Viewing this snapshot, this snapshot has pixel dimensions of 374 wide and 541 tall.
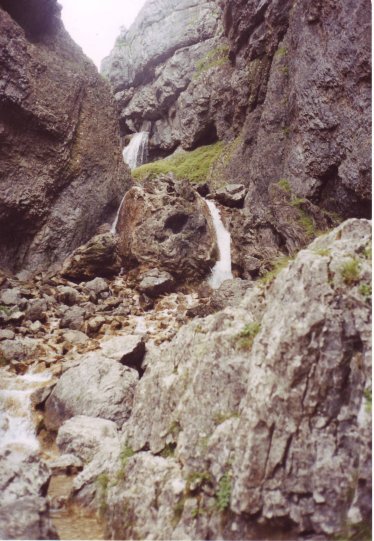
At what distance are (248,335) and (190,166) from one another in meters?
37.6

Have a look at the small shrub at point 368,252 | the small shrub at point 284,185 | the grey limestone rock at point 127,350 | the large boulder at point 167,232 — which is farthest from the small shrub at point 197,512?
the small shrub at point 284,185

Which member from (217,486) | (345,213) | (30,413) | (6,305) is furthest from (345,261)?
(345,213)

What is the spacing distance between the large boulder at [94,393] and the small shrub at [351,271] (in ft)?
27.1

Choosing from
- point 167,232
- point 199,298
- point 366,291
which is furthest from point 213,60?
point 366,291

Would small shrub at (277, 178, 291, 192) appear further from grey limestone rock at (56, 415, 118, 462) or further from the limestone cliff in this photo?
grey limestone rock at (56, 415, 118, 462)

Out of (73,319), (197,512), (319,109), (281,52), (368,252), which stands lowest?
(197,512)

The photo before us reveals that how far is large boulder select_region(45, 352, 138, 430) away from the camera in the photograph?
1217 cm

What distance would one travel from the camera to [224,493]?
19.7 ft

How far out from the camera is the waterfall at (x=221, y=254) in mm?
24609

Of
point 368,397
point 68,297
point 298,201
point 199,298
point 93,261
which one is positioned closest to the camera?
point 368,397

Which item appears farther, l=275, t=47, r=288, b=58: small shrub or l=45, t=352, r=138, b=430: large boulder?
l=275, t=47, r=288, b=58: small shrub

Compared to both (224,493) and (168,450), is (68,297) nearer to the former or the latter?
(168,450)

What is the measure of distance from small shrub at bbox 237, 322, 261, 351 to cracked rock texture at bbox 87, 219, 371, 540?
0.02 metres

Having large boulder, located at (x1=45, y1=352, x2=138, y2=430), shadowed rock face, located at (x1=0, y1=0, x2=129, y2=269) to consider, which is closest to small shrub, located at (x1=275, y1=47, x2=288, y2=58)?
shadowed rock face, located at (x1=0, y1=0, x2=129, y2=269)
